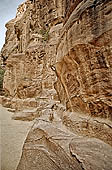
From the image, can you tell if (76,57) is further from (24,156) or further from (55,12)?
(55,12)

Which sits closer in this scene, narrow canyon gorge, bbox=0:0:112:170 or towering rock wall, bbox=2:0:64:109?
→ narrow canyon gorge, bbox=0:0:112:170

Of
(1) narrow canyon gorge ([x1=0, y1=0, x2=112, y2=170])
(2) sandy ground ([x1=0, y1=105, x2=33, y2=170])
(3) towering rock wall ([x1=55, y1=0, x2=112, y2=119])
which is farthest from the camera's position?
(2) sandy ground ([x1=0, y1=105, x2=33, y2=170])

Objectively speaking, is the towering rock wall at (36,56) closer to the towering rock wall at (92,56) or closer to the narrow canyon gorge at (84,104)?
the narrow canyon gorge at (84,104)

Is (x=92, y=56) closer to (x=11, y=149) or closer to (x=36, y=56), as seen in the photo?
(x=11, y=149)

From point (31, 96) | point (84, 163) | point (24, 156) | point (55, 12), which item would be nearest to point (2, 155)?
point (24, 156)

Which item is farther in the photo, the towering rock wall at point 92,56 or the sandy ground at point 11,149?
the sandy ground at point 11,149

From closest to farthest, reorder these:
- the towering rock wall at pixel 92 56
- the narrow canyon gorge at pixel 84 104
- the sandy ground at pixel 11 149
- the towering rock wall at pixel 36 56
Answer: the narrow canyon gorge at pixel 84 104 < the towering rock wall at pixel 92 56 < the sandy ground at pixel 11 149 < the towering rock wall at pixel 36 56

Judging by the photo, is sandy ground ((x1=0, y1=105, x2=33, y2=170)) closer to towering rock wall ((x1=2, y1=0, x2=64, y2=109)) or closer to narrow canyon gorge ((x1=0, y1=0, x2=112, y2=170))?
narrow canyon gorge ((x1=0, y1=0, x2=112, y2=170))

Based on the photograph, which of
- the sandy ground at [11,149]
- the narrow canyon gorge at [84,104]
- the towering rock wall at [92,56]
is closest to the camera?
the narrow canyon gorge at [84,104]

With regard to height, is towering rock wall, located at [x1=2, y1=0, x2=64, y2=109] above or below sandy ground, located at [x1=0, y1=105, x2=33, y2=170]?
above

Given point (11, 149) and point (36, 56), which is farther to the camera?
point (36, 56)

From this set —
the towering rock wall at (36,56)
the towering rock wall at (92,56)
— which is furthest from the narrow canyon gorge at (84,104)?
the towering rock wall at (36,56)

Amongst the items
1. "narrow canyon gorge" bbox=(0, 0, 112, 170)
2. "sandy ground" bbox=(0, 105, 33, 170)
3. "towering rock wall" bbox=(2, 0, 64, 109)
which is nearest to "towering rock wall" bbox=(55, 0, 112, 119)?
"narrow canyon gorge" bbox=(0, 0, 112, 170)

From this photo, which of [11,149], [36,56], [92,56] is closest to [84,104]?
[92,56]
